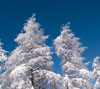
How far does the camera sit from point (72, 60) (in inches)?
983

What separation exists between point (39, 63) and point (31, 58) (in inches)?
44.3

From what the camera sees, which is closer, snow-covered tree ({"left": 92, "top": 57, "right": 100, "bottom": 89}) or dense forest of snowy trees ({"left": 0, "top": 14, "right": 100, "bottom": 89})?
dense forest of snowy trees ({"left": 0, "top": 14, "right": 100, "bottom": 89})

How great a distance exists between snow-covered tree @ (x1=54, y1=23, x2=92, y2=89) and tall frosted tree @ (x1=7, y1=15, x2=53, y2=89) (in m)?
2.32

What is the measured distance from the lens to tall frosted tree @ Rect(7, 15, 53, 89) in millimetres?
21500

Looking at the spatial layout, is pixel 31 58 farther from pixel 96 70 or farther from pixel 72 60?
pixel 96 70

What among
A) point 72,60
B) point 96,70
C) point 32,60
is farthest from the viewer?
point 96,70

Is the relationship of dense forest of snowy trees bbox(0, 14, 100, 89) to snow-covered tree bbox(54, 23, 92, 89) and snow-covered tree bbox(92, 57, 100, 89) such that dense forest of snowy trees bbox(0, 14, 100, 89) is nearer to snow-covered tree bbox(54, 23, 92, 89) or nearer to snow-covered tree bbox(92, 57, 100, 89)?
snow-covered tree bbox(54, 23, 92, 89)

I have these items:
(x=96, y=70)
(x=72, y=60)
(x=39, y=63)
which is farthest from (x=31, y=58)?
(x=96, y=70)

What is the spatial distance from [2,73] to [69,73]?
8.54m

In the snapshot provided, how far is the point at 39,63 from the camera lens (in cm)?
2269

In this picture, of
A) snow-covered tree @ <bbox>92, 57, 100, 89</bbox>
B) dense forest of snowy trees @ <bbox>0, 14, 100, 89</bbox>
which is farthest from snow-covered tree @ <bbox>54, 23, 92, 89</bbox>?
snow-covered tree @ <bbox>92, 57, 100, 89</bbox>

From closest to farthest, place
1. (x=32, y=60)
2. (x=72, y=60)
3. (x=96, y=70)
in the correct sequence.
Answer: (x=32, y=60) < (x=72, y=60) < (x=96, y=70)

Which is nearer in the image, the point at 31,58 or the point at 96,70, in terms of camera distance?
the point at 31,58

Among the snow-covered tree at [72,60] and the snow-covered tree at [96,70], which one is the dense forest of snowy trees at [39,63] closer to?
the snow-covered tree at [72,60]
